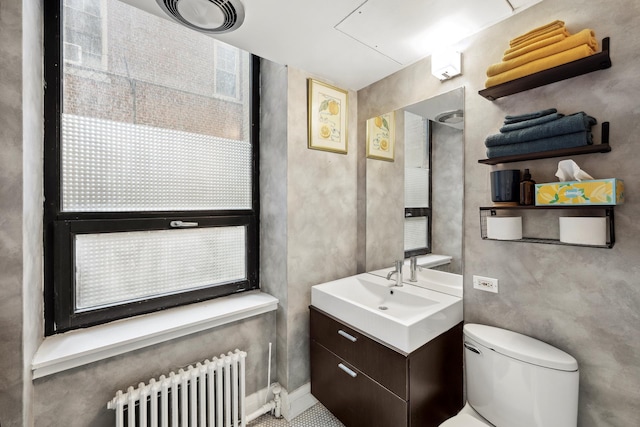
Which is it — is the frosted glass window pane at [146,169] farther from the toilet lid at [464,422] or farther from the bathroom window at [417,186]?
the toilet lid at [464,422]

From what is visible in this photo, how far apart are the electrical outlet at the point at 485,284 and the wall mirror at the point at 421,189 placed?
119 millimetres

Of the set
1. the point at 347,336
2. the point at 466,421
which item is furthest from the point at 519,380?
the point at 347,336

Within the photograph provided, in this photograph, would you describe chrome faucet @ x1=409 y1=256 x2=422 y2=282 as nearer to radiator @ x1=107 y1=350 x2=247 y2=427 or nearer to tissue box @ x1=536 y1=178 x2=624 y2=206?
tissue box @ x1=536 y1=178 x2=624 y2=206

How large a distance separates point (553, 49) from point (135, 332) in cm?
227

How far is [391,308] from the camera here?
5.73 ft

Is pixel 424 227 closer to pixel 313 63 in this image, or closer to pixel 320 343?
pixel 320 343

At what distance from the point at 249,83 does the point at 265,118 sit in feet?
0.96

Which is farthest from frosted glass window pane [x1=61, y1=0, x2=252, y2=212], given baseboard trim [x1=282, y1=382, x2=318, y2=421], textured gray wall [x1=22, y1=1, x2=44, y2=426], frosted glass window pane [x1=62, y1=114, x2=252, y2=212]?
baseboard trim [x1=282, y1=382, x2=318, y2=421]

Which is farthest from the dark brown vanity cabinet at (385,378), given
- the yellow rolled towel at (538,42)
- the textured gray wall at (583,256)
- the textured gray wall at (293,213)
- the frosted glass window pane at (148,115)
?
the yellow rolled towel at (538,42)

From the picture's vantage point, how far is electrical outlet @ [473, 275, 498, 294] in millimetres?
1394

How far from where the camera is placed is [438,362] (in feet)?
4.50

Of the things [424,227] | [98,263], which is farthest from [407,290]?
[98,263]

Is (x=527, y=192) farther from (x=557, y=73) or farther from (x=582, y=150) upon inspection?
(x=557, y=73)

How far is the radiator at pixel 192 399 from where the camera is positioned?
1305 mm
